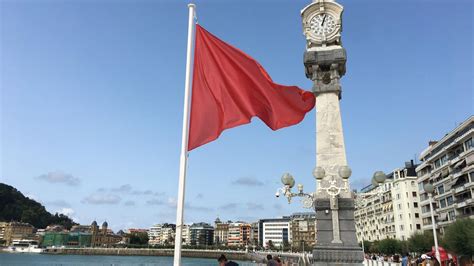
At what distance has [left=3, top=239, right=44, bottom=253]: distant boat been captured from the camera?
170 metres

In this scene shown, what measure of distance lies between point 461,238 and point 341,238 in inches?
1348

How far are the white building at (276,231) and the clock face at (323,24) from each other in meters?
157

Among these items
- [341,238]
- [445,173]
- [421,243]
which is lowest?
[341,238]

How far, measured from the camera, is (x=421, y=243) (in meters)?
57.0

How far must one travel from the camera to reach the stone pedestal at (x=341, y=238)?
1370cm

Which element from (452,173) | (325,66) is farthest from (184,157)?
(452,173)

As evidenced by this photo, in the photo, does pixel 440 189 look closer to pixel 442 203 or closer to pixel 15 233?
pixel 442 203

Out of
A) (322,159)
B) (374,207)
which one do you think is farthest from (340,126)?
(374,207)

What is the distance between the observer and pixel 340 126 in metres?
15.3

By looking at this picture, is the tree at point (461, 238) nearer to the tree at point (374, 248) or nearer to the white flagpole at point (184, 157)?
the tree at point (374, 248)

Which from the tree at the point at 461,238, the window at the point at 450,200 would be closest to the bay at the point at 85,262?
the window at the point at 450,200

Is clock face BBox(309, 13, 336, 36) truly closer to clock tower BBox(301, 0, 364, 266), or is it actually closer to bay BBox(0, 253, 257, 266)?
clock tower BBox(301, 0, 364, 266)

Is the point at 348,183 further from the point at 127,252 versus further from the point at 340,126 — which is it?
the point at 127,252

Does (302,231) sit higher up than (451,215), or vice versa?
(302,231)
